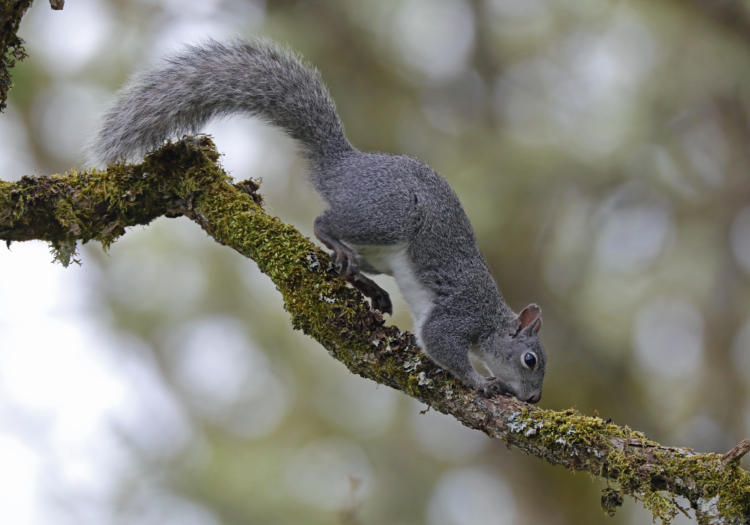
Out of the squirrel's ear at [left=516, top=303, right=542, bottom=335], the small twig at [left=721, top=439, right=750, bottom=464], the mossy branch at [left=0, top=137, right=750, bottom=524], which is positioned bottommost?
the small twig at [left=721, top=439, right=750, bottom=464]

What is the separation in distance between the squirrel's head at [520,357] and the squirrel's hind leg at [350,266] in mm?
533

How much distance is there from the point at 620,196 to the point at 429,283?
228cm

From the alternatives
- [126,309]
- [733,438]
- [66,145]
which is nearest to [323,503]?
[126,309]

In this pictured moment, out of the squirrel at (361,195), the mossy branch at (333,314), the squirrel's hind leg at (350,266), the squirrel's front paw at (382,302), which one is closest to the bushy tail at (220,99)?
the squirrel at (361,195)

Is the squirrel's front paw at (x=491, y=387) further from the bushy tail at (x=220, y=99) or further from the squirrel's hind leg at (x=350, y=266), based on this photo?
the bushy tail at (x=220, y=99)

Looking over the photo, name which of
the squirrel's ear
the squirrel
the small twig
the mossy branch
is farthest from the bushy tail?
the small twig

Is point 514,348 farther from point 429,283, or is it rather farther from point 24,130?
point 24,130

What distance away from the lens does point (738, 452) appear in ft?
5.98

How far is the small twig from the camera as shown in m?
1.80

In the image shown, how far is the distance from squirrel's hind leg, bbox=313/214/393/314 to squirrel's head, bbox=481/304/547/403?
533mm

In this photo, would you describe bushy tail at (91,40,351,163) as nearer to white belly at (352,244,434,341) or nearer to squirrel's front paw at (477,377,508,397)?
white belly at (352,244,434,341)

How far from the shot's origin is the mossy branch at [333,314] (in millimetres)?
1962

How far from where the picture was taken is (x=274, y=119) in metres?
3.16

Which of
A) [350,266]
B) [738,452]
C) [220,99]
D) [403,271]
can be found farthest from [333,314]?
[738,452]
